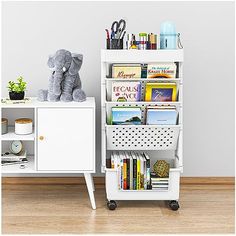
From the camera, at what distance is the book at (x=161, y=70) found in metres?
2.83

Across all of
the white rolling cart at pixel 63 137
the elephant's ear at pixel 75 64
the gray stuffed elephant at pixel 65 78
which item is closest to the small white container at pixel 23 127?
the white rolling cart at pixel 63 137

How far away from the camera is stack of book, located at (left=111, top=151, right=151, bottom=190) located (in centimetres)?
286

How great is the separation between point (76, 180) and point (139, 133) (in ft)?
2.14

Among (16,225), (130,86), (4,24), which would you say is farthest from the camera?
(4,24)

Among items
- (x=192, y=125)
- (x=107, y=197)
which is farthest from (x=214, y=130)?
(x=107, y=197)

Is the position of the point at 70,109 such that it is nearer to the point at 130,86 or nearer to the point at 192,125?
the point at 130,86

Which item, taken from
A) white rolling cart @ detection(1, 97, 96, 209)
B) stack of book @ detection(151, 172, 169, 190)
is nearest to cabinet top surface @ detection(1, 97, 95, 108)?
white rolling cart @ detection(1, 97, 96, 209)

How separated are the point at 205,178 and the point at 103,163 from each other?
2.64 feet

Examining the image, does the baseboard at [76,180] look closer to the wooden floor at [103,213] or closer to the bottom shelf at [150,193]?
the wooden floor at [103,213]

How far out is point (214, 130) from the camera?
331cm

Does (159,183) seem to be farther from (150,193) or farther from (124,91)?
(124,91)

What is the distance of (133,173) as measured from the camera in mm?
2865

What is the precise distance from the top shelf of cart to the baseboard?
34.3 inches

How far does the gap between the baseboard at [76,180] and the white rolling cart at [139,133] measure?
1.33 feet
